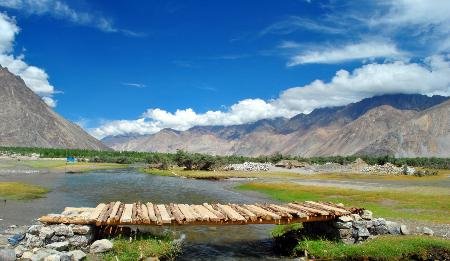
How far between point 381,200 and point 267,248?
2945 centimetres

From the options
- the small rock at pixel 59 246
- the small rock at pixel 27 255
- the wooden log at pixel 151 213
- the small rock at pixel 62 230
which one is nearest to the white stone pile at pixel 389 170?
the wooden log at pixel 151 213

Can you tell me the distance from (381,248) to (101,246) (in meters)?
14.8

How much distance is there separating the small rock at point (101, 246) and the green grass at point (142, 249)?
0.28m

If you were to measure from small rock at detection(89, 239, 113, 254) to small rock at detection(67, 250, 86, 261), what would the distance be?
3.49ft

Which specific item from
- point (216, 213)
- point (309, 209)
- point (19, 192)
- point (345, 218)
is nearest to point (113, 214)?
point (216, 213)

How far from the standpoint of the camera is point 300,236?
29234 mm

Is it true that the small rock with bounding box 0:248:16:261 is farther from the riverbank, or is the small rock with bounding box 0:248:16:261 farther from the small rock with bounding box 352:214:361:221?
the riverbank

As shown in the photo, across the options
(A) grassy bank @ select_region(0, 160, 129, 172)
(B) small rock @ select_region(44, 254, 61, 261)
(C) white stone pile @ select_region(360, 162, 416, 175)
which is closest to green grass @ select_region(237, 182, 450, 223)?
(B) small rock @ select_region(44, 254, 61, 261)

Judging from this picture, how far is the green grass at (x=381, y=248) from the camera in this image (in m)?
24.8

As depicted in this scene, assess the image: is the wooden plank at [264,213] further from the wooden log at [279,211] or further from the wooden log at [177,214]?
the wooden log at [177,214]

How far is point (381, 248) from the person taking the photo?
82.4 feet

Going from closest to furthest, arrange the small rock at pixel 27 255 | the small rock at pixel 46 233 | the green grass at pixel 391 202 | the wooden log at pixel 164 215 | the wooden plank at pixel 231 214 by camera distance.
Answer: the small rock at pixel 27 255 < the small rock at pixel 46 233 < the wooden log at pixel 164 215 < the wooden plank at pixel 231 214 < the green grass at pixel 391 202

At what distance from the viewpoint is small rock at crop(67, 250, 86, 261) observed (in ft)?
70.9

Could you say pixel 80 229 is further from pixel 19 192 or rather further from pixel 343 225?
pixel 19 192
